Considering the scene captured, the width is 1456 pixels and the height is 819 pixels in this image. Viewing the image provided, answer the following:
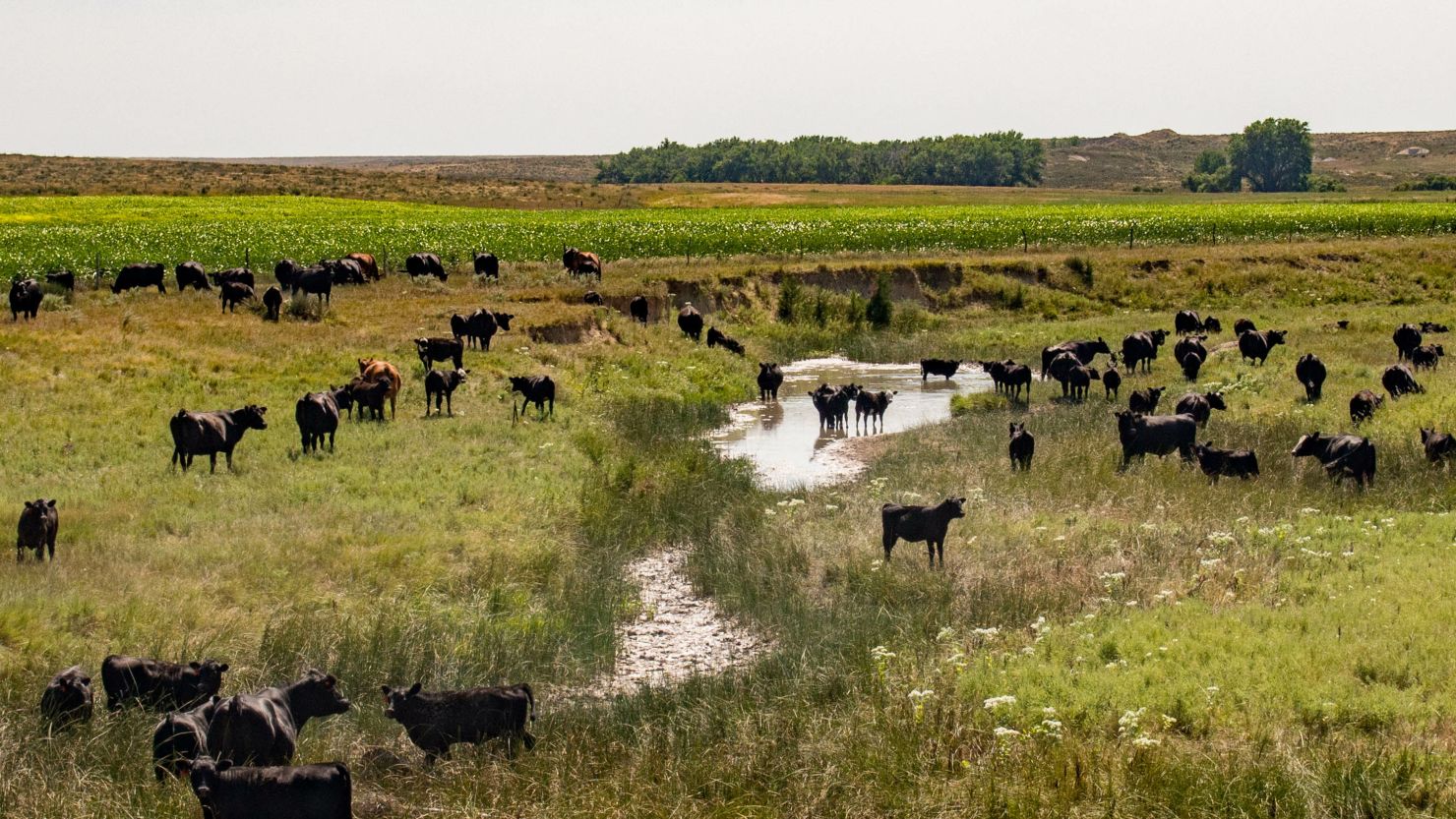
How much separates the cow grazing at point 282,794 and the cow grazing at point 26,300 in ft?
82.0

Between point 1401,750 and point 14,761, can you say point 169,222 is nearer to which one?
point 14,761

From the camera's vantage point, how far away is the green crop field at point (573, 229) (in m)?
48.3

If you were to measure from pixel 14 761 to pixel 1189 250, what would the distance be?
51.2 metres

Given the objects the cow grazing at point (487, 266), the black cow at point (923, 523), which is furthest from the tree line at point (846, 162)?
the black cow at point (923, 523)

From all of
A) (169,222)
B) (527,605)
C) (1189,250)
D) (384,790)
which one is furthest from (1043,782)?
(169,222)

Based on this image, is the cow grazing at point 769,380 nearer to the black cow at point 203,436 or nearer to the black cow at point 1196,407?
the black cow at point 1196,407

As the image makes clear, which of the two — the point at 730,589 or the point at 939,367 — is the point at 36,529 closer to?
the point at 730,589

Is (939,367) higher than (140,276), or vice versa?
(140,276)

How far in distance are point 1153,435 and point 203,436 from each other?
570 inches

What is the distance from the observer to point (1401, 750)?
937cm

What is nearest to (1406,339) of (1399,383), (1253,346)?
(1253,346)

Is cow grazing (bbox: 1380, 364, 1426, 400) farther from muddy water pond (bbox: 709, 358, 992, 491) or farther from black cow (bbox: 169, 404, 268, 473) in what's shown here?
black cow (bbox: 169, 404, 268, 473)

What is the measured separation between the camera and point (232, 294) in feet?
110

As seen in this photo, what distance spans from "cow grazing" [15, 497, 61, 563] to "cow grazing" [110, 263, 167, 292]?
22.9 m
